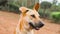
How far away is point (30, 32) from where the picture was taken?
11.5 feet

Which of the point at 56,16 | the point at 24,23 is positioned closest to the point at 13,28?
the point at 56,16

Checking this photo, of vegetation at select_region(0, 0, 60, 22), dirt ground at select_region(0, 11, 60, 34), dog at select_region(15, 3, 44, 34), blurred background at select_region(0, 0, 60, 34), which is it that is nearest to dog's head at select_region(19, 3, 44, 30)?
dog at select_region(15, 3, 44, 34)

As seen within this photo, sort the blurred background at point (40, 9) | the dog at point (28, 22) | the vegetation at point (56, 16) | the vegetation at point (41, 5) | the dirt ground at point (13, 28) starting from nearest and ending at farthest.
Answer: the dog at point (28, 22), the dirt ground at point (13, 28), the vegetation at point (56, 16), the blurred background at point (40, 9), the vegetation at point (41, 5)

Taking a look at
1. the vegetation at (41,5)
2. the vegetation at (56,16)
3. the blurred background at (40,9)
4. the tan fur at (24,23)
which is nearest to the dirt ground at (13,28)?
the vegetation at (56,16)

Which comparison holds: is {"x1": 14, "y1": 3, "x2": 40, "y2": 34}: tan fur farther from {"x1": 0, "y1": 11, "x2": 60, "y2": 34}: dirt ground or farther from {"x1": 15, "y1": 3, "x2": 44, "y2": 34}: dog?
{"x1": 0, "y1": 11, "x2": 60, "y2": 34}: dirt ground

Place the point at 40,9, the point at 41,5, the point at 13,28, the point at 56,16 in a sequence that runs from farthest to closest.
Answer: the point at 41,5 → the point at 40,9 → the point at 56,16 → the point at 13,28

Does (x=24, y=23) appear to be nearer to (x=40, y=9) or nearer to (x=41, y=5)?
(x=40, y=9)

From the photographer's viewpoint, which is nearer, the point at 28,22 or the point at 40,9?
the point at 28,22

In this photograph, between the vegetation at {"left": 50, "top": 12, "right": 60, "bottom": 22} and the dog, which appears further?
the vegetation at {"left": 50, "top": 12, "right": 60, "bottom": 22}

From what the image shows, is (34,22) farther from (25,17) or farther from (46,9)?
(46,9)

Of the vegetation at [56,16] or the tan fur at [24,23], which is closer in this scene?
the tan fur at [24,23]

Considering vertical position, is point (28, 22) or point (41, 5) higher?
point (28, 22)

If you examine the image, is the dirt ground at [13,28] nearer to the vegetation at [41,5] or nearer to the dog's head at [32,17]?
the vegetation at [41,5]

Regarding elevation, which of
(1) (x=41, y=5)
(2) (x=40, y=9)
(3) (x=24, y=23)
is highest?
(3) (x=24, y=23)
